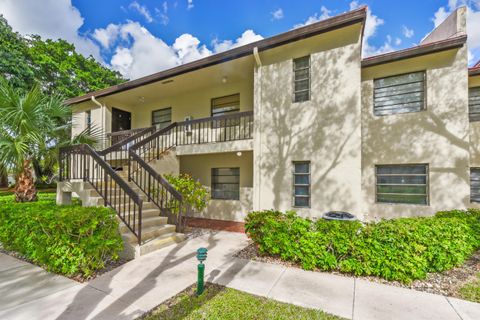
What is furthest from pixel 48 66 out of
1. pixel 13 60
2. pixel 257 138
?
pixel 257 138

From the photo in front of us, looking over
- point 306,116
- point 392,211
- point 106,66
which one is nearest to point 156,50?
point 106,66

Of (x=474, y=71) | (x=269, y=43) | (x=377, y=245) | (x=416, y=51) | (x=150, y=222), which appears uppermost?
(x=269, y=43)

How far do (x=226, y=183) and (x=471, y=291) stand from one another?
26.5 feet

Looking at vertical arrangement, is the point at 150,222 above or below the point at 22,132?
below

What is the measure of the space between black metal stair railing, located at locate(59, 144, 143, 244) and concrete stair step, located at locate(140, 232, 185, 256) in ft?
0.76

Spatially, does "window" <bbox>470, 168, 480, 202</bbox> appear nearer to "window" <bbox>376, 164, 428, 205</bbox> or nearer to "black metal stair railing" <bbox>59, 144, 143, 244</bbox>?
"window" <bbox>376, 164, 428, 205</bbox>

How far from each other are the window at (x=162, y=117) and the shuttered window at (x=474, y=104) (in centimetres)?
1290

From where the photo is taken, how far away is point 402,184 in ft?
24.5

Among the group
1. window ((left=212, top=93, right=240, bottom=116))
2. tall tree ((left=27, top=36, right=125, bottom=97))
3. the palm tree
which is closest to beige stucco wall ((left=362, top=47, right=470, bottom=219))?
window ((left=212, top=93, right=240, bottom=116))

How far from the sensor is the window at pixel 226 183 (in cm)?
1006

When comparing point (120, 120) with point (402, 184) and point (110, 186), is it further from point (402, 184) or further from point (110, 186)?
point (402, 184)

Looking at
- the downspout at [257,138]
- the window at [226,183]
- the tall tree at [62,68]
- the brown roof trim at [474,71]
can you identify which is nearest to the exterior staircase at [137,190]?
the downspout at [257,138]

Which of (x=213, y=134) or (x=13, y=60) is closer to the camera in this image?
(x=213, y=134)

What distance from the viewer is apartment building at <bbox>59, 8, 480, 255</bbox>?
6.67 meters
